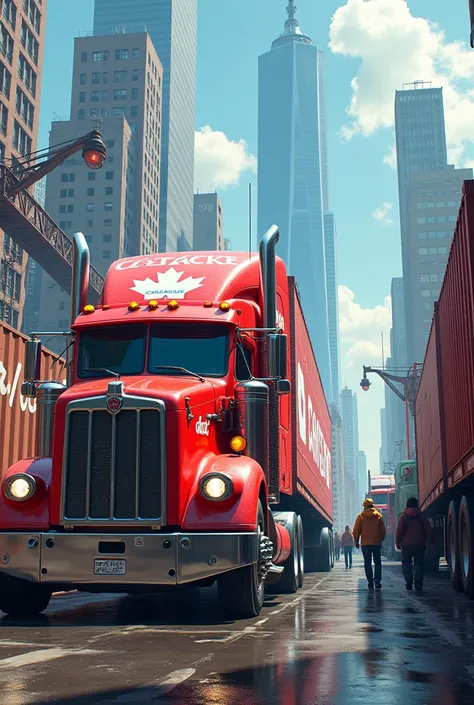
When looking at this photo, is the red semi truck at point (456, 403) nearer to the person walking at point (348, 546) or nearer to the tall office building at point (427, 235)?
the person walking at point (348, 546)

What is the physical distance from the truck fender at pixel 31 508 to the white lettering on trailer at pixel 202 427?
1.63 m

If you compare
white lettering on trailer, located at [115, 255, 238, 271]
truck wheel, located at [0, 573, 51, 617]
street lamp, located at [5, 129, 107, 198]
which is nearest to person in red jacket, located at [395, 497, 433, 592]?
white lettering on trailer, located at [115, 255, 238, 271]

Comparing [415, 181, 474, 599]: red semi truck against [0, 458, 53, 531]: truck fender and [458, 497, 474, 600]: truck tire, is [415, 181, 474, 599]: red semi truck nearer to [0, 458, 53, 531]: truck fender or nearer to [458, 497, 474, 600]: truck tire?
[458, 497, 474, 600]: truck tire

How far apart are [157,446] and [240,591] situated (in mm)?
1787

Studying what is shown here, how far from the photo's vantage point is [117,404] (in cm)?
803

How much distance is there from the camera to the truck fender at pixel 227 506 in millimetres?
7906

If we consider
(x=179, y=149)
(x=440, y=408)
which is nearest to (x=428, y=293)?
(x=179, y=149)

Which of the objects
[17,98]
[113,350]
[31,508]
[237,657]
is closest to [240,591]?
[31,508]

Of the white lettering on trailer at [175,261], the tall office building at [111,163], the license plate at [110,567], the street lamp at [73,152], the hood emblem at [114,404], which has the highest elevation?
the tall office building at [111,163]

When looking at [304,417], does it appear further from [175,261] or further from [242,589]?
[242,589]

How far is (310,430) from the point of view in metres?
17.9

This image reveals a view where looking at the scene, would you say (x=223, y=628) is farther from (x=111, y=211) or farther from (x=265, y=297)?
(x=111, y=211)

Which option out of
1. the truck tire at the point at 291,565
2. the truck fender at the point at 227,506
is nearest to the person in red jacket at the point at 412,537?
the truck tire at the point at 291,565

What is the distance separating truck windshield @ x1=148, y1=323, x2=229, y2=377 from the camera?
9.31 meters
